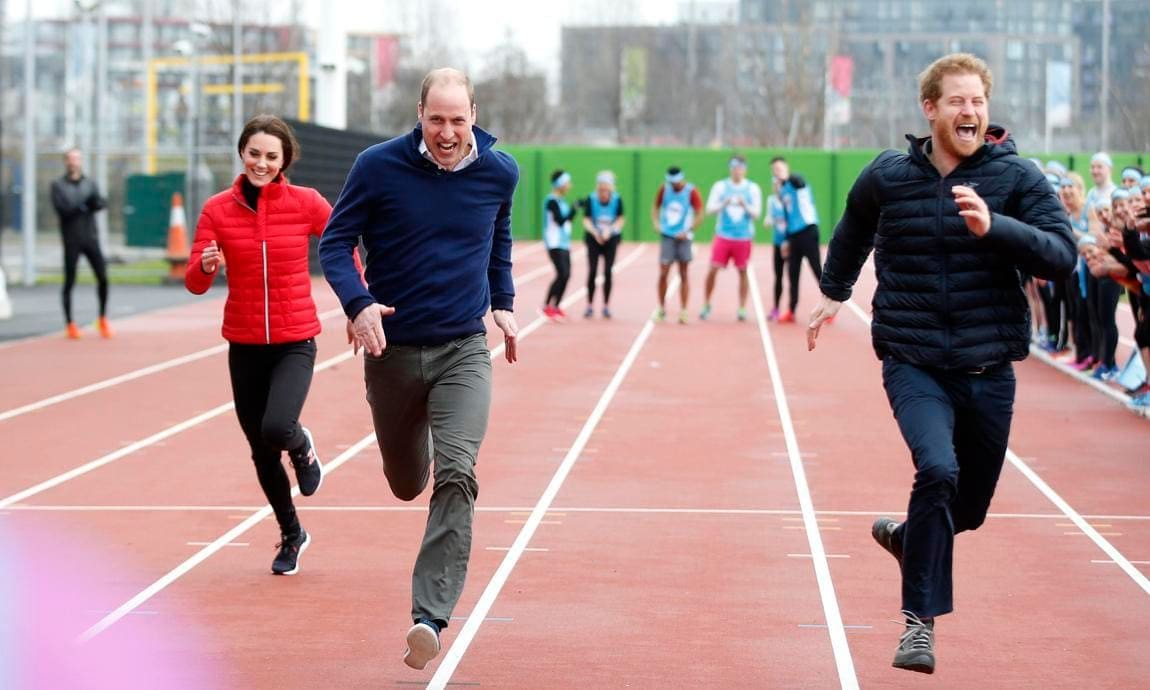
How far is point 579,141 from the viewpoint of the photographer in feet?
253

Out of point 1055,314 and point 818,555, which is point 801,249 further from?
point 818,555

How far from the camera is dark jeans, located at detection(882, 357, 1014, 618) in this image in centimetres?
614

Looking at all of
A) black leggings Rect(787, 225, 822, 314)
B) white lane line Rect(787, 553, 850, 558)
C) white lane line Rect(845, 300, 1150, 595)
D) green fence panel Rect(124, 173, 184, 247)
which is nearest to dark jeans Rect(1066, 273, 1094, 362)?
black leggings Rect(787, 225, 822, 314)

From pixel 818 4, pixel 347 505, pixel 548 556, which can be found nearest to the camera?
pixel 548 556

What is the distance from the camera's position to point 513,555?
8.73 m

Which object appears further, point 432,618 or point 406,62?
point 406,62

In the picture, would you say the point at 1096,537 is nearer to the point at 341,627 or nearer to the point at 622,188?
the point at 341,627

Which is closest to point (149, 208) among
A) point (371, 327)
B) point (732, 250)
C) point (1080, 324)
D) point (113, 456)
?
point (732, 250)

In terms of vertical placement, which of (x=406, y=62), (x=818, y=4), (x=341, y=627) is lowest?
(x=341, y=627)

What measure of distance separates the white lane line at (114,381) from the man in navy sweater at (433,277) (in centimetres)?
778

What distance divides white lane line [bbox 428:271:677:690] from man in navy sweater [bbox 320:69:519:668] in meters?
0.46

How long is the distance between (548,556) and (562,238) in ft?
48.1

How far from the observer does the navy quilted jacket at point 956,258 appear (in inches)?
243

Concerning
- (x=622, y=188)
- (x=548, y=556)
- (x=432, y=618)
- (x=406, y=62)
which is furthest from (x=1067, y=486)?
(x=406, y=62)
